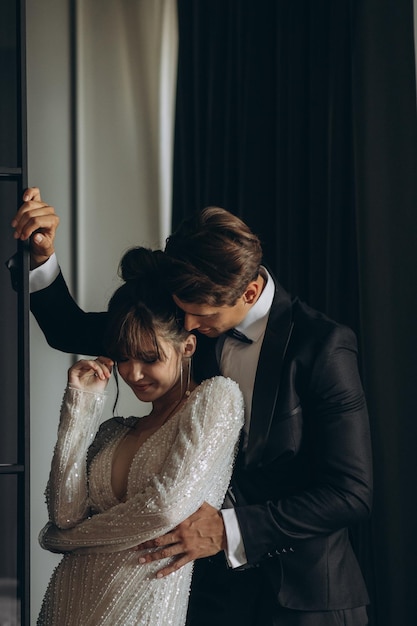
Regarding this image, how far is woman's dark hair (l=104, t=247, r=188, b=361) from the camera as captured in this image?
160 cm

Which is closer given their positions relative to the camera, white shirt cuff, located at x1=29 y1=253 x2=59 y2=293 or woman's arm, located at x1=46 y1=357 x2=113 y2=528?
woman's arm, located at x1=46 y1=357 x2=113 y2=528

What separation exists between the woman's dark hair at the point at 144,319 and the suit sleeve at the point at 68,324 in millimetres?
271

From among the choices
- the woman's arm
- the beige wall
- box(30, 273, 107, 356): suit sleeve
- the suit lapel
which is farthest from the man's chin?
the beige wall

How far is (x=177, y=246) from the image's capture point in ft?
5.43

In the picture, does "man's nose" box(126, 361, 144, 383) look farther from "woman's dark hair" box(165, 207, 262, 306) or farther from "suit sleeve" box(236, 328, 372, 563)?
"suit sleeve" box(236, 328, 372, 563)

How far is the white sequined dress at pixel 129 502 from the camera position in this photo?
1488 mm

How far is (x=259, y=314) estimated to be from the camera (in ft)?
5.64

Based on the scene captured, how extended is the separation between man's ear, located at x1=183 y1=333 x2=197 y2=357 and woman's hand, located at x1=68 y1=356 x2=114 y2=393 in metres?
0.15

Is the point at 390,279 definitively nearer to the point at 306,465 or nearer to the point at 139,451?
the point at 306,465

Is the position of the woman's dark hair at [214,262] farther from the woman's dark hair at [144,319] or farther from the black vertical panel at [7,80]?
the black vertical panel at [7,80]

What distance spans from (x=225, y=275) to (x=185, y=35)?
1.35 meters

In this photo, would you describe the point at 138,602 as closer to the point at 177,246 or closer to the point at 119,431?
the point at 119,431

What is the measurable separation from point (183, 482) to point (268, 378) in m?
0.28

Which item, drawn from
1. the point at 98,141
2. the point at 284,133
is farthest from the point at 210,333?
the point at 98,141
